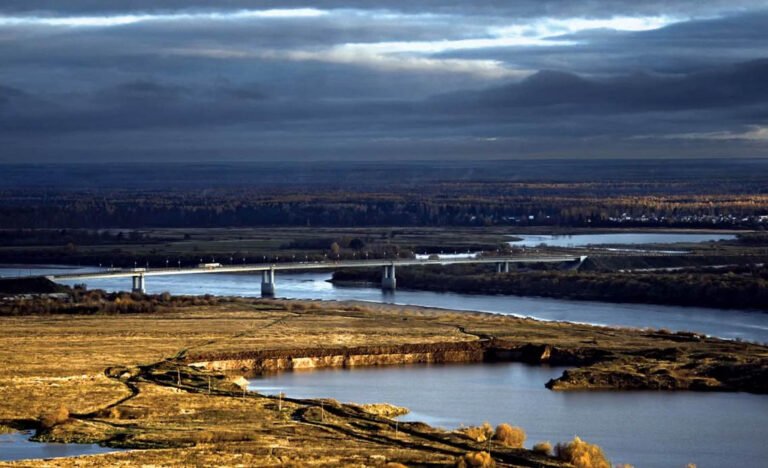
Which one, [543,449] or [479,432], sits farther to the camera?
[479,432]

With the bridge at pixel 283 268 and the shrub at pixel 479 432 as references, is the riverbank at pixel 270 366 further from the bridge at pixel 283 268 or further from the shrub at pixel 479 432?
the bridge at pixel 283 268

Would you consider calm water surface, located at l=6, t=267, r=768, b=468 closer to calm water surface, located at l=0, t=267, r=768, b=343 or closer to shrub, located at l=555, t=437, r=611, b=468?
shrub, located at l=555, t=437, r=611, b=468

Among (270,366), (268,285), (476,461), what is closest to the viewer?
(476,461)

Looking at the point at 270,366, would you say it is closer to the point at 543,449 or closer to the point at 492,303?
the point at 543,449

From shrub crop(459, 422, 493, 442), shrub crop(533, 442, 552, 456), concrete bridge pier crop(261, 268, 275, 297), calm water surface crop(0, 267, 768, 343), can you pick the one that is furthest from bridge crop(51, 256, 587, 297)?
shrub crop(533, 442, 552, 456)

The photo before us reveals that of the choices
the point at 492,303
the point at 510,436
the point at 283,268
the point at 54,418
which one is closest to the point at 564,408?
the point at 510,436

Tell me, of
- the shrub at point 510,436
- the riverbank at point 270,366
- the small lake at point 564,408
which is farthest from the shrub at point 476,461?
the small lake at point 564,408

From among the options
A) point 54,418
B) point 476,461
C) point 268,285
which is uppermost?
point 268,285
